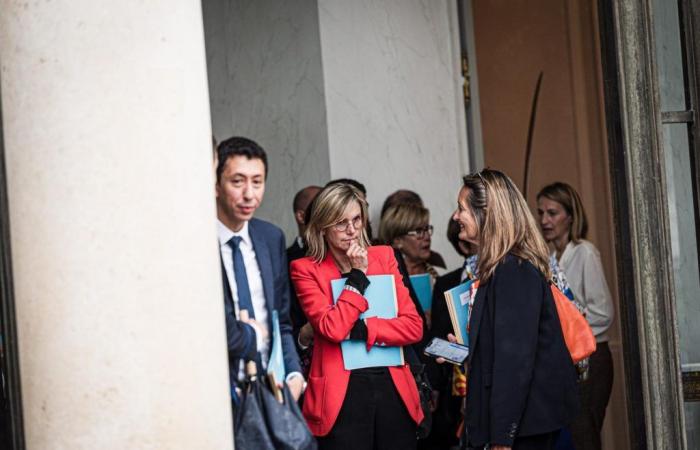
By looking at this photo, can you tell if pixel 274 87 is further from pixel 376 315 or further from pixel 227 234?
A: pixel 227 234

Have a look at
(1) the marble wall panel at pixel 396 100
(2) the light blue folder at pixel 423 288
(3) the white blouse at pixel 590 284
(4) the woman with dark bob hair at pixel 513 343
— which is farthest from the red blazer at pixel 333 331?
(1) the marble wall panel at pixel 396 100

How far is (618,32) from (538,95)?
13.6 ft

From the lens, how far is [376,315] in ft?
16.3

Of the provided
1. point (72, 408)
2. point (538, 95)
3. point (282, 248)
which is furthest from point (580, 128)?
point (72, 408)

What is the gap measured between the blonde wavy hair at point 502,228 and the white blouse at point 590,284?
190cm

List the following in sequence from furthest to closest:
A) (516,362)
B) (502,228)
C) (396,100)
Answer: (396,100) → (502,228) → (516,362)

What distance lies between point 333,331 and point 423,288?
178 centimetres

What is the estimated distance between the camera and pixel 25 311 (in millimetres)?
3654

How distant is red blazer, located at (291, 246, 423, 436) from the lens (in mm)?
4777

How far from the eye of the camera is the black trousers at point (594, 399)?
6465mm

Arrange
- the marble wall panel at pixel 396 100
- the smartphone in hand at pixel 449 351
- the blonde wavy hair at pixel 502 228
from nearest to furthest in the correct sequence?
the blonde wavy hair at pixel 502 228
the smartphone in hand at pixel 449 351
the marble wall panel at pixel 396 100

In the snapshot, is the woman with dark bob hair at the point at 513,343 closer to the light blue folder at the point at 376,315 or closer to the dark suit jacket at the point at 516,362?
the dark suit jacket at the point at 516,362

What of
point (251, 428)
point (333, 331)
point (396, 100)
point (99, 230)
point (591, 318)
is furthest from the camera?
point (396, 100)

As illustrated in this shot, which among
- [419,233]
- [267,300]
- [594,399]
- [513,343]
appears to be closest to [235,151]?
[267,300]
